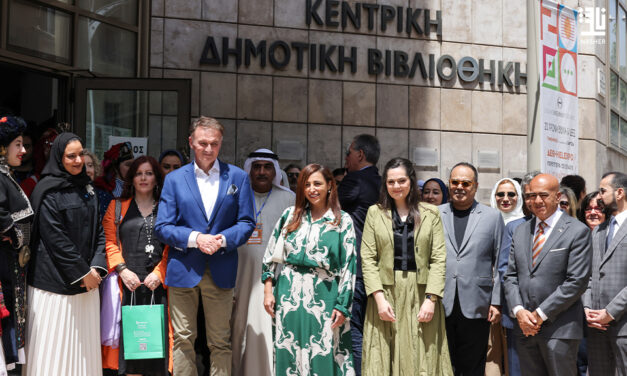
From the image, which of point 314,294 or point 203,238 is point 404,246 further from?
point 203,238

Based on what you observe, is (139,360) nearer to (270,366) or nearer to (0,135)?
(270,366)

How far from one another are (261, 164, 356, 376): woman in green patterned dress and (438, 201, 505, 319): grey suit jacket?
2.86ft

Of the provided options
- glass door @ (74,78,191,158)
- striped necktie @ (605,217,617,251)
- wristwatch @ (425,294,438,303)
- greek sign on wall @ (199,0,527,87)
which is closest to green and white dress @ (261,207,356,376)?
wristwatch @ (425,294,438,303)

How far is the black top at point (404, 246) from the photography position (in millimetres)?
5180

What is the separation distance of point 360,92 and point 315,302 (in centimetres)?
612

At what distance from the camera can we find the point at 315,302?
515 cm

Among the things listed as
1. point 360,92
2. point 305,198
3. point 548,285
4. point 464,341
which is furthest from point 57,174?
point 360,92

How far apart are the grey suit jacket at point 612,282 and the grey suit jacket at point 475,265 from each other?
722 mm

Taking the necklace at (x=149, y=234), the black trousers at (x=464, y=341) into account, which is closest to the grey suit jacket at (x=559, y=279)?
the black trousers at (x=464, y=341)

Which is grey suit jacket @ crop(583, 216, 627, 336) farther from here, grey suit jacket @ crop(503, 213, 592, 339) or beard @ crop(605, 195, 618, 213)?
grey suit jacket @ crop(503, 213, 592, 339)

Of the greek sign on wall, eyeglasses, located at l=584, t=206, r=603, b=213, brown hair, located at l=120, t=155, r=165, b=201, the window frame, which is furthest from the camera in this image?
the window frame

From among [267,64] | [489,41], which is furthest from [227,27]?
[489,41]

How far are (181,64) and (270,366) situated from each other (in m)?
5.52

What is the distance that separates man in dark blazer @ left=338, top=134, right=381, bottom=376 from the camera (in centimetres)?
585
